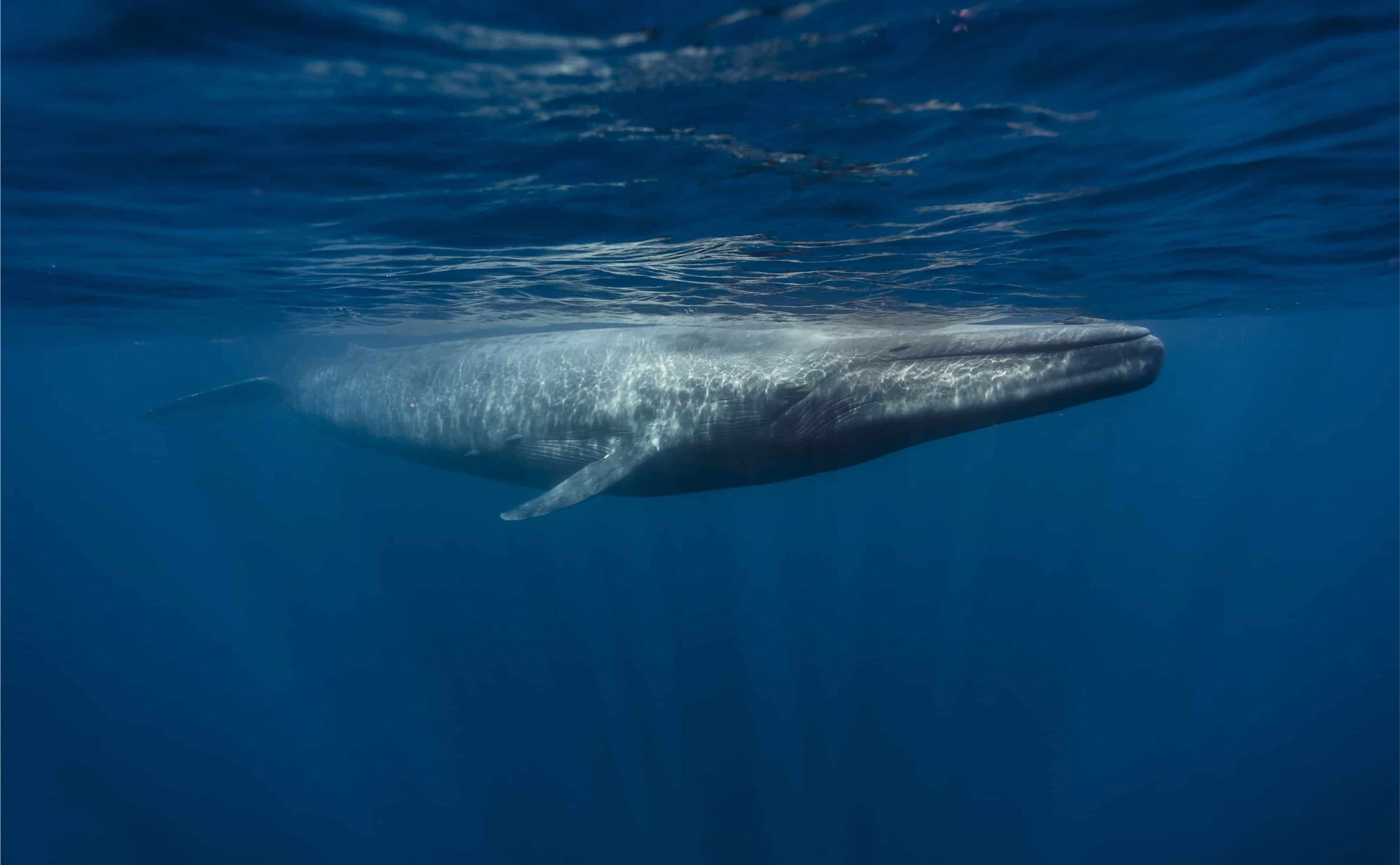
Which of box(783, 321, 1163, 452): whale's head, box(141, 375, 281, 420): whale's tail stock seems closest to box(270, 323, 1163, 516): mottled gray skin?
box(783, 321, 1163, 452): whale's head

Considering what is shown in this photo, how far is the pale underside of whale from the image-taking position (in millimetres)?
7656

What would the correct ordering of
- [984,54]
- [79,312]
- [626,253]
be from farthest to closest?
[79,312] < [626,253] < [984,54]

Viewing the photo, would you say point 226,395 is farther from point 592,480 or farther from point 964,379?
point 964,379

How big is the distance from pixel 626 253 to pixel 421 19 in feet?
23.5

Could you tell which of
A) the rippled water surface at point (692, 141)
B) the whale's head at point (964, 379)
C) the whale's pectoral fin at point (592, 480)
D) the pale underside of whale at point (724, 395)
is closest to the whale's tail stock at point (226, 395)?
the rippled water surface at point (692, 141)

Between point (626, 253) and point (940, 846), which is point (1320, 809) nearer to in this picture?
point (940, 846)

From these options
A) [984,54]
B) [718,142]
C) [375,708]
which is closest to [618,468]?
[718,142]

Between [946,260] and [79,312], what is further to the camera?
[79,312]

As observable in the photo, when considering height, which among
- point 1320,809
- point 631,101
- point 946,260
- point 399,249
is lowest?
point 1320,809

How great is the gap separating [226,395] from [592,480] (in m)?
15.8

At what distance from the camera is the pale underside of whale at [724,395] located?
766 cm

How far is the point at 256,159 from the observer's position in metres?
8.34

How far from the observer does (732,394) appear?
9.05m

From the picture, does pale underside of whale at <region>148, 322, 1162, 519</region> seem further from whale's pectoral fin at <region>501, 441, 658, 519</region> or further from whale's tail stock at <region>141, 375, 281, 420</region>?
whale's tail stock at <region>141, 375, 281, 420</region>
